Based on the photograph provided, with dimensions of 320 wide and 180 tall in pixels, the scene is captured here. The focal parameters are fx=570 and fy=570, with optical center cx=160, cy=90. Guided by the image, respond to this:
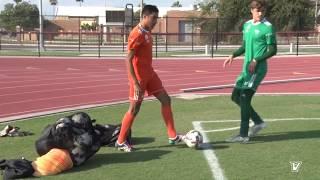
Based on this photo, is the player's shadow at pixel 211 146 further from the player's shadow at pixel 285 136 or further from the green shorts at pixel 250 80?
the green shorts at pixel 250 80

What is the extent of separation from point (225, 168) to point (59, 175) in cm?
186

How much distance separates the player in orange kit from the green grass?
0.90 ft

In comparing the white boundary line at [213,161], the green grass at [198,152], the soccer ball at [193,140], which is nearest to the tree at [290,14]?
the green grass at [198,152]

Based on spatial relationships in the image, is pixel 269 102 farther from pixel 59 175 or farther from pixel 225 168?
pixel 59 175

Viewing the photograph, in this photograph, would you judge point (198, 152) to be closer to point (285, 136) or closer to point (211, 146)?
point (211, 146)

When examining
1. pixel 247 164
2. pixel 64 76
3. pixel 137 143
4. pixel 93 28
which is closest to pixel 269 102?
pixel 137 143

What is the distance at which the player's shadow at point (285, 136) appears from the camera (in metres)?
8.09

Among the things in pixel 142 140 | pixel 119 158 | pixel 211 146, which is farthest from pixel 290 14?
pixel 119 158

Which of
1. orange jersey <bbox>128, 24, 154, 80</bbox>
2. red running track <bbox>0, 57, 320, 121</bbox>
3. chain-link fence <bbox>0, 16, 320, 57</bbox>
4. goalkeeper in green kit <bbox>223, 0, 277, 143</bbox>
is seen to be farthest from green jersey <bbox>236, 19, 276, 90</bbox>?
chain-link fence <bbox>0, 16, 320, 57</bbox>

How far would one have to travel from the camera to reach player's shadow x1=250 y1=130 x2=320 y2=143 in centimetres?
809

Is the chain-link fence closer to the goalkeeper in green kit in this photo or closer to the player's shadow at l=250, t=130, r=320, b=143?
the player's shadow at l=250, t=130, r=320, b=143

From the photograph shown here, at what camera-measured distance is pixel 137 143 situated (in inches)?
320

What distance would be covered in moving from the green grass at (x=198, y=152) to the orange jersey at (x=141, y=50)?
104 centimetres

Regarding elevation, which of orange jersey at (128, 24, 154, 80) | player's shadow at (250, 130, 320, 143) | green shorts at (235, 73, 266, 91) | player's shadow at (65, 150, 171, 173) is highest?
orange jersey at (128, 24, 154, 80)
